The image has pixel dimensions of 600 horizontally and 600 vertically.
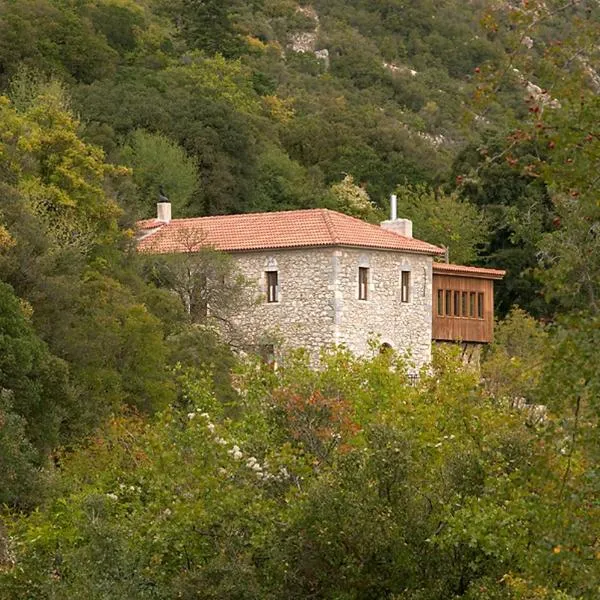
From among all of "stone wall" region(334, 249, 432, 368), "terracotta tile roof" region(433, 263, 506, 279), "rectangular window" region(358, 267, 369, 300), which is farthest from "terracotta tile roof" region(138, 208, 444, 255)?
"terracotta tile roof" region(433, 263, 506, 279)

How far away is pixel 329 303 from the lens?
169ft

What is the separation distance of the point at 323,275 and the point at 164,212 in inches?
256

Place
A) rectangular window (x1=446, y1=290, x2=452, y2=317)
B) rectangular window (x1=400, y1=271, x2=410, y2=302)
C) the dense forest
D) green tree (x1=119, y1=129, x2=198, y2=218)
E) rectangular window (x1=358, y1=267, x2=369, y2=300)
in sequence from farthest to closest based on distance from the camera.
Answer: green tree (x1=119, y1=129, x2=198, y2=218) → rectangular window (x1=446, y1=290, x2=452, y2=317) → rectangular window (x1=400, y1=271, x2=410, y2=302) → rectangular window (x1=358, y1=267, x2=369, y2=300) → the dense forest

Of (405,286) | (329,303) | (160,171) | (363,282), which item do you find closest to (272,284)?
(329,303)

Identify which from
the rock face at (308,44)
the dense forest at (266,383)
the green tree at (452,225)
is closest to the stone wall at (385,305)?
the dense forest at (266,383)

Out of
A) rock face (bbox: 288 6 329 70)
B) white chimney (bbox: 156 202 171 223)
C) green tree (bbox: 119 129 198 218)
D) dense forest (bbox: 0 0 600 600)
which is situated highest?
rock face (bbox: 288 6 329 70)

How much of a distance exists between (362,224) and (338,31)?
70.5 meters

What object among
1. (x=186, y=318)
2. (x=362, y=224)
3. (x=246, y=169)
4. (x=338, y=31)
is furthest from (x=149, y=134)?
(x=338, y=31)

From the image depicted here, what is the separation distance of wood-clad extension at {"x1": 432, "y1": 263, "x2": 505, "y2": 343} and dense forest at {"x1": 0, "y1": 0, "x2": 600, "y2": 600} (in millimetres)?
1014

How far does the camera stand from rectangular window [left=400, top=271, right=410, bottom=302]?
5392cm

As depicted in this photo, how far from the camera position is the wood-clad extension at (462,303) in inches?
2206

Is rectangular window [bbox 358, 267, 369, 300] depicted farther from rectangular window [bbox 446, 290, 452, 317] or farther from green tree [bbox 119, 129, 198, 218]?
green tree [bbox 119, 129, 198, 218]

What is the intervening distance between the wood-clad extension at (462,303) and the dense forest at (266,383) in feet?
3.33

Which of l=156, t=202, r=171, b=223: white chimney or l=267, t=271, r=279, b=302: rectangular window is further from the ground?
l=156, t=202, r=171, b=223: white chimney
